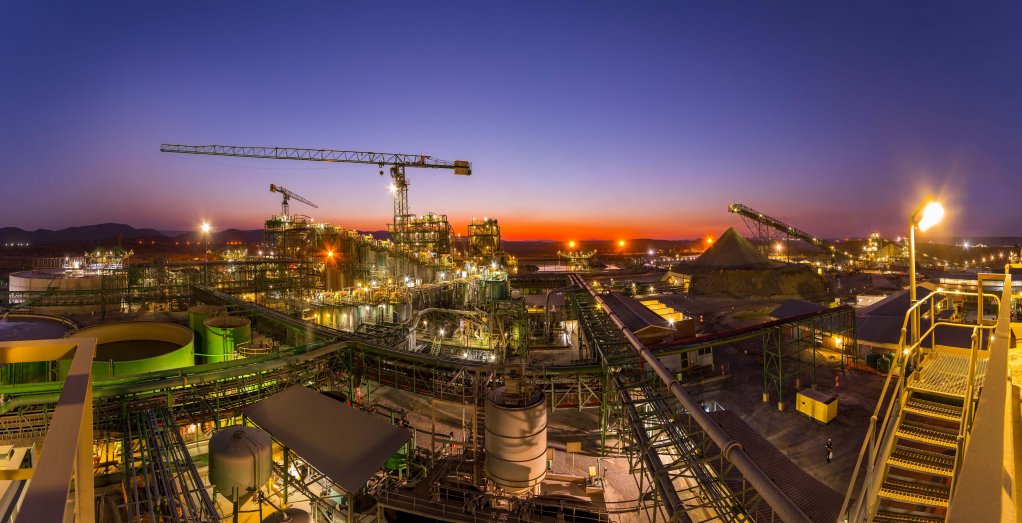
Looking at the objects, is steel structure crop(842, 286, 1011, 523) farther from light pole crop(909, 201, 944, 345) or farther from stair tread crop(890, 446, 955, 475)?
light pole crop(909, 201, 944, 345)

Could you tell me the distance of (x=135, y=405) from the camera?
927 cm

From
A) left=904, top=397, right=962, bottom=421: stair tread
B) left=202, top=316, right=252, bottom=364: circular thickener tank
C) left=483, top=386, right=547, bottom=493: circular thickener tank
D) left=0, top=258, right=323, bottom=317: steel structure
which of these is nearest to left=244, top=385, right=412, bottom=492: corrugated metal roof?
left=483, top=386, right=547, bottom=493: circular thickener tank

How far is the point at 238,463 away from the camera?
798 cm

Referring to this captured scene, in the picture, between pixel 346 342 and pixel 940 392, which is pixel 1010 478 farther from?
pixel 346 342

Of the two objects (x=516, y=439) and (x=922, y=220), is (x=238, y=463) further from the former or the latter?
(x=922, y=220)

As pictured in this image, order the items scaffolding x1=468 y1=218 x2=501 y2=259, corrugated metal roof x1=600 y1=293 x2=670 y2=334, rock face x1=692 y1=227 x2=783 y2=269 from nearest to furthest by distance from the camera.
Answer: corrugated metal roof x1=600 y1=293 x2=670 y2=334
rock face x1=692 y1=227 x2=783 y2=269
scaffolding x1=468 y1=218 x2=501 y2=259

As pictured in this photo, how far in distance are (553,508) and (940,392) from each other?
7154 millimetres

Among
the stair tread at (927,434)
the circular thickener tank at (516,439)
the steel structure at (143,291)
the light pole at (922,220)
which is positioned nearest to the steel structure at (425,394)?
the circular thickener tank at (516,439)

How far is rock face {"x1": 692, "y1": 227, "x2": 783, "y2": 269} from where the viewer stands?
4978 cm

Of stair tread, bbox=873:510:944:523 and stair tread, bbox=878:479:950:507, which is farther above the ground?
stair tread, bbox=878:479:950:507

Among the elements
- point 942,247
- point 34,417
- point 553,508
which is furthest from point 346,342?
point 942,247

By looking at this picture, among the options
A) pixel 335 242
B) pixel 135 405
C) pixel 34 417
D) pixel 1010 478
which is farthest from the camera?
pixel 335 242

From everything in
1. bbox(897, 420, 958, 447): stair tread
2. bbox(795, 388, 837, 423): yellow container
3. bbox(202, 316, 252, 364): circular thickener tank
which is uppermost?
bbox(897, 420, 958, 447): stair tread

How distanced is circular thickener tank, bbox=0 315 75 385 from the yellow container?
2555cm
